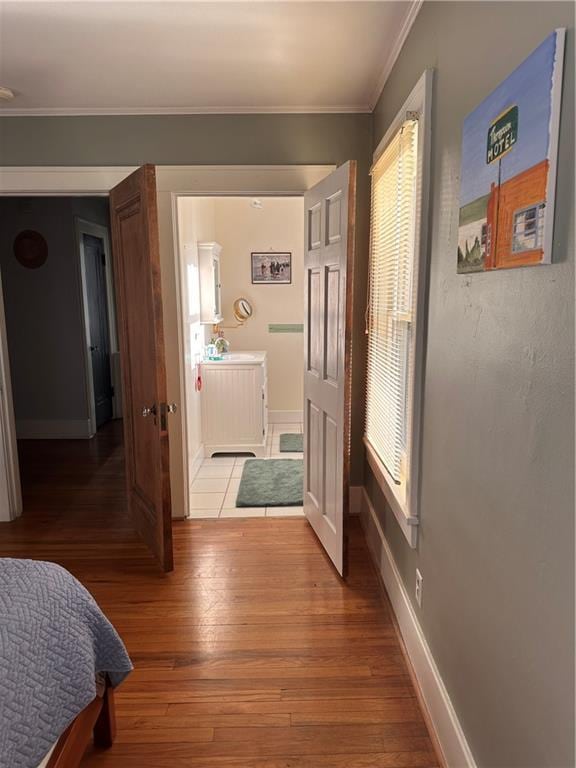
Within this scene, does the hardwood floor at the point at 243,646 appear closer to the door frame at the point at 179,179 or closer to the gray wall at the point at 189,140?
the door frame at the point at 179,179

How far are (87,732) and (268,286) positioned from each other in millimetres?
4591

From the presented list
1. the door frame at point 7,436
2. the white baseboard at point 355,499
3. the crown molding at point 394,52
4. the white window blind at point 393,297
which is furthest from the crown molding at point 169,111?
the white baseboard at point 355,499

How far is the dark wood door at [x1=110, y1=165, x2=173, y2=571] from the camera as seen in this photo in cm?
253

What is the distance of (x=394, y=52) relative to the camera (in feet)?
7.52

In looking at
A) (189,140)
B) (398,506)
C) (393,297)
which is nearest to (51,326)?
(189,140)

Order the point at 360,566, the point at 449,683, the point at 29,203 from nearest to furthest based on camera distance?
the point at 449,683 < the point at 360,566 < the point at 29,203

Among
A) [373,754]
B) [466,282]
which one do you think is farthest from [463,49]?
[373,754]

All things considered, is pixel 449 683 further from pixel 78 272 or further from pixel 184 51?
pixel 78 272

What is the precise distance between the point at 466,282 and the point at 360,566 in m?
1.90

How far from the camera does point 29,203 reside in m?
4.95

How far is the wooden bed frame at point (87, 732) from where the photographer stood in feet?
4.62

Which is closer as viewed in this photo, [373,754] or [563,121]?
[563,121]

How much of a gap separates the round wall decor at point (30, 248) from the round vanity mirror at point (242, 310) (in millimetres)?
1955

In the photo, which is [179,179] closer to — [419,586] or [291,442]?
[419,586]
